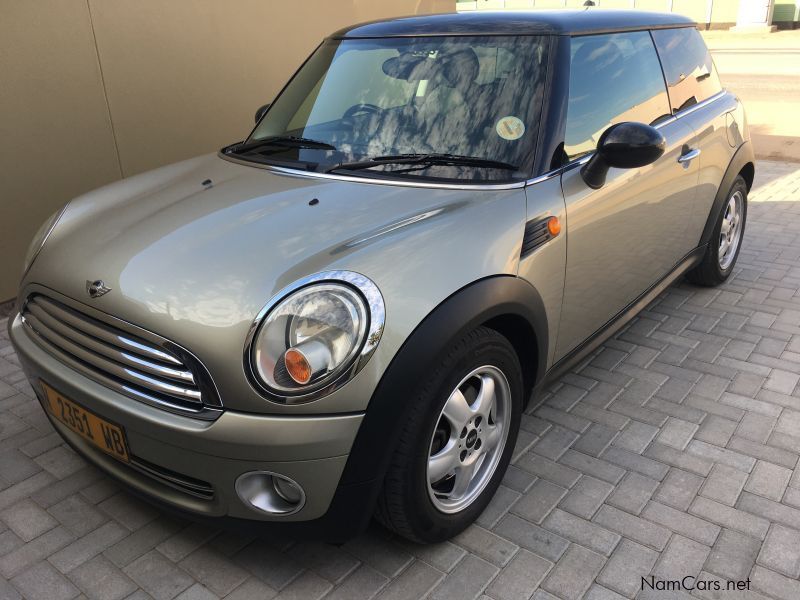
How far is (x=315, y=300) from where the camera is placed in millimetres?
1937

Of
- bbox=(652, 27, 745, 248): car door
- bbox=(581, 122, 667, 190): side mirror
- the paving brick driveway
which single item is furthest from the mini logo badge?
bbox=(652, 27, 745, 248): car door

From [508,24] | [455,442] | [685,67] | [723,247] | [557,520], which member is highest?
[508,24]

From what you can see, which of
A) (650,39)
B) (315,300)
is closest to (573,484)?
(315,300)

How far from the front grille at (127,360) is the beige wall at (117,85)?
8.52ft

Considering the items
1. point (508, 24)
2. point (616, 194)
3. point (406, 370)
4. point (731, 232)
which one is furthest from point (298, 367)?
point (731, 232)

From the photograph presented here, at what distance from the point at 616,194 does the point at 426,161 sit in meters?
0.86

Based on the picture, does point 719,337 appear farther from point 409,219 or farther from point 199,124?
point 199,124

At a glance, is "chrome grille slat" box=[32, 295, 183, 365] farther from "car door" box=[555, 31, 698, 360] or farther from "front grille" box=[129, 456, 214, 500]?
"car door" box=[555, 31, 698, 360]

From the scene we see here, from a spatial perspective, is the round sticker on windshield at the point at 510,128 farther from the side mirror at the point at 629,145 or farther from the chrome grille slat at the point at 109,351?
the chrome grille slat at the point at 109,351

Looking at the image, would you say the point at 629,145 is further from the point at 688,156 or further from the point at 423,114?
the point at 688,156

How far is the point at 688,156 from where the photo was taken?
354cm

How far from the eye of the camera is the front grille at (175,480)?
2055mm

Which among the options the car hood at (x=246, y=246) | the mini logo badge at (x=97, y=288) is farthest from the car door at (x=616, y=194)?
the mini logo badge at (x=97, y=288)

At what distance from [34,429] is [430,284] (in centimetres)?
217
